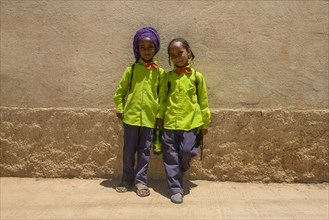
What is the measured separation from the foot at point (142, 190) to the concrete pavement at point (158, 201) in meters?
0.04

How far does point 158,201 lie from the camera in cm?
313

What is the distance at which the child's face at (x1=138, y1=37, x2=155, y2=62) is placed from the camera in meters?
3.27

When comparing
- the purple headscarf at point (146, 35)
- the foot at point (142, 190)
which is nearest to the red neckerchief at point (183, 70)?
the purple headscarf at point (146, 35)

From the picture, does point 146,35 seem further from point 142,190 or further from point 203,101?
point 142,190

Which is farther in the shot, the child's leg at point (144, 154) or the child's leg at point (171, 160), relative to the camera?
the child's leg at point (144, 154)

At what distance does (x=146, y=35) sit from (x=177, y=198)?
141 cm

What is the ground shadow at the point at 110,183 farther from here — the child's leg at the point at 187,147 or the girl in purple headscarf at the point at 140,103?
the child's leg at the point at 187,147

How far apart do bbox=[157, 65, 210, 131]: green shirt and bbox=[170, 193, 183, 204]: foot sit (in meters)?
0.56

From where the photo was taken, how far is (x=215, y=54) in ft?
11.4

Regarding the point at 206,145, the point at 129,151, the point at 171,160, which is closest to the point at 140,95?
the point at 129,151

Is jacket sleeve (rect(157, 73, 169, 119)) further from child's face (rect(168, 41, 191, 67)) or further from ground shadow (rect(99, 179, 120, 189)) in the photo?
ground shadow (rect(99, 179, 120, 189))

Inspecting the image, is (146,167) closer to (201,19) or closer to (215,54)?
(215,54)

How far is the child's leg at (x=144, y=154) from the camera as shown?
11.0 feet

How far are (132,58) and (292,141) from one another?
1.67m
